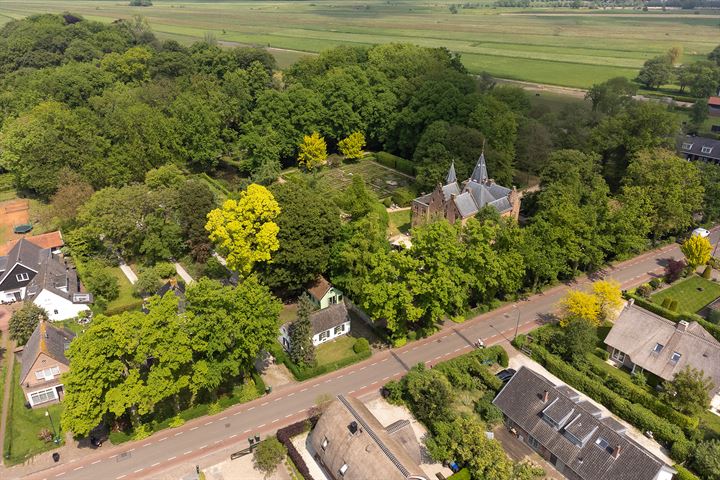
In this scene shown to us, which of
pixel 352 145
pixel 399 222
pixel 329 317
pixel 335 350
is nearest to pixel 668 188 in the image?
pixel 399 222

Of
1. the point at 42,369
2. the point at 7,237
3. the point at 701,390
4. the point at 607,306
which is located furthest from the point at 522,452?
the point at 7,237

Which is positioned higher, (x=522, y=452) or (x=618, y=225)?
(x=618, y=225)

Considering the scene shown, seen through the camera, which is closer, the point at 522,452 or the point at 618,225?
the point at 522,452

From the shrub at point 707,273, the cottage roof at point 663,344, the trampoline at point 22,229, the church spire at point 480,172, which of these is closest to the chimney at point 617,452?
the cottage roof at point 663,344

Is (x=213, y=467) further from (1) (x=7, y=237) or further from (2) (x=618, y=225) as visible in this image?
(1) (x=7, y=237)

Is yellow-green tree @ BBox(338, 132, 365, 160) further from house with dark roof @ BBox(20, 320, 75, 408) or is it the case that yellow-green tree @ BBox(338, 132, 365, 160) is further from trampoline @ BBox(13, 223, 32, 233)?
house with dark roof @ BBox(20, 320, 75, 408)

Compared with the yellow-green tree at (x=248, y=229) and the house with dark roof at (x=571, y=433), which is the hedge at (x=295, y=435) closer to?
the house with dark roof at (x=571, y=433)
